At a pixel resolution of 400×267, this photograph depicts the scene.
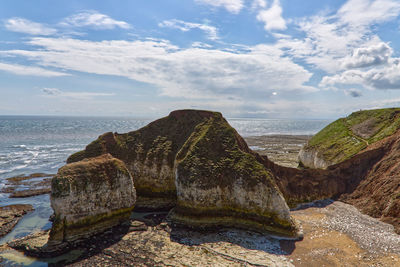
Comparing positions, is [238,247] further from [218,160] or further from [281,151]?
[281,151]

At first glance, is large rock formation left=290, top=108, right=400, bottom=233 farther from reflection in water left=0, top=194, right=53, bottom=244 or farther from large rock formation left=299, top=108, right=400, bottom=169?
reflection in water left=0, top=194, right=53, bottom=244

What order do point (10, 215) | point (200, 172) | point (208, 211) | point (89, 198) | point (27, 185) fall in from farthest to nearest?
point (27, 185), point (10, 215), point (200, 172), point (208, 211), point (89, 198)

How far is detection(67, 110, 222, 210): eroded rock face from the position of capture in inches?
1161

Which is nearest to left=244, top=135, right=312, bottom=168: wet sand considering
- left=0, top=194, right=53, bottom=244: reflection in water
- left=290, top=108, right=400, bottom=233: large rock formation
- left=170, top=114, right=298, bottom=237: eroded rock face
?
left=290, top=108, right=400, bottom=233: large rock formation

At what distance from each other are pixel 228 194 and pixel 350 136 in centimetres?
3109

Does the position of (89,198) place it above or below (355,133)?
below

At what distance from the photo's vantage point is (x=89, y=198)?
73.6ft

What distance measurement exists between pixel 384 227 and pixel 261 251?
577 inches

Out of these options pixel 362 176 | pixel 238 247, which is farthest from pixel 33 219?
pixel 362 176

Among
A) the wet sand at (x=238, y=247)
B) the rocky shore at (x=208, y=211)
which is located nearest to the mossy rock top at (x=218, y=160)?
the rocky shore at (x=208, y=211)

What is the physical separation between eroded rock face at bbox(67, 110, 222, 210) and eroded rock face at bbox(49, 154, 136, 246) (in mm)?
4374

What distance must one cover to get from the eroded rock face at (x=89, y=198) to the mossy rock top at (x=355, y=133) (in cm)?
3321

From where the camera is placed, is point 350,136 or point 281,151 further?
point 281,151

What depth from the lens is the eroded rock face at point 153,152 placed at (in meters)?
29.5
